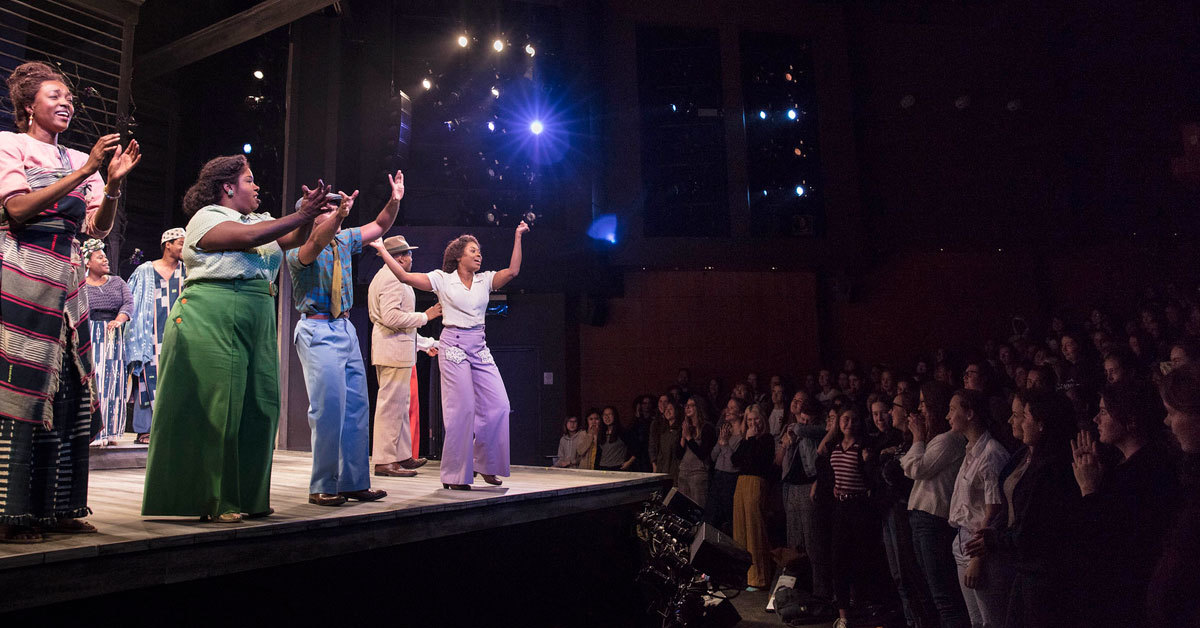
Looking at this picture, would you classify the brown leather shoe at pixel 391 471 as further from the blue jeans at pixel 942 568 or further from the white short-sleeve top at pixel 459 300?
the blue jeans at pixel 942 568

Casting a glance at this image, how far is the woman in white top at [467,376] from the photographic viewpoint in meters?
4.55

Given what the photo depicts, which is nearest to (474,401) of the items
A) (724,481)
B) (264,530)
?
(264,530)

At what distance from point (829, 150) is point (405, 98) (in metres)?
6.48

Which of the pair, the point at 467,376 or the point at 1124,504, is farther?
the point at 467,376

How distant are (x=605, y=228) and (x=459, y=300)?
7.39 m

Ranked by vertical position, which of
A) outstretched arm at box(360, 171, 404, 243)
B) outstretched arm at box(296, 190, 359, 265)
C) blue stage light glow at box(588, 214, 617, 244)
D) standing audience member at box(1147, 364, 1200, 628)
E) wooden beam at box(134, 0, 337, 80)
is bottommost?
standing audience member at box(1147, 364, 1200, 628)

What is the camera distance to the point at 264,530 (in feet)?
9.49

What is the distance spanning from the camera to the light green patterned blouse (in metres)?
3.12

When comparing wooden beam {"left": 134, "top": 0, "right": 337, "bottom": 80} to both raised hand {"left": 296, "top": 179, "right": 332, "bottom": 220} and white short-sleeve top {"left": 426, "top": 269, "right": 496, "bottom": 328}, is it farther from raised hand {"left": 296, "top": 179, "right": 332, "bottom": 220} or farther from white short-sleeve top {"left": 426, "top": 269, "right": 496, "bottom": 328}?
raised hand {"left": 296, "top": 179, "right": 332, "bottom": 220}

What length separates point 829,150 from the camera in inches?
483

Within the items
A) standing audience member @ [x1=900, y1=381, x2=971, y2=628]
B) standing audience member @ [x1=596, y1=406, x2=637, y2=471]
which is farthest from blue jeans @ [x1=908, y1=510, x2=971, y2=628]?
standing audience member @ [x1=596, y1=406, x2=637, y2=471]

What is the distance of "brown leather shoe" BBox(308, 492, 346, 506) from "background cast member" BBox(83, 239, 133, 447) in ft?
9.60

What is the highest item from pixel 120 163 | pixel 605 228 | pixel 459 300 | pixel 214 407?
pixel 605 228

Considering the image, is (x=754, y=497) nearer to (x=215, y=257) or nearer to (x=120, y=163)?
(x=215, y=257)
